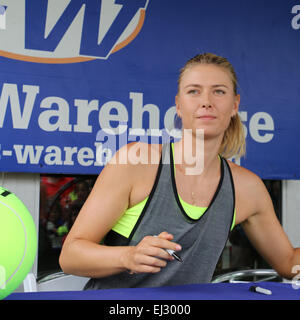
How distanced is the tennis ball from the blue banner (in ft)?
4.17

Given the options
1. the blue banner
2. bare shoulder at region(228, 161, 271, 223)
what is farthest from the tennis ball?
the blue banner

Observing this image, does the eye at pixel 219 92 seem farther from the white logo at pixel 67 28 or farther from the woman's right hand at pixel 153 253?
the white logo at pixel 67 28

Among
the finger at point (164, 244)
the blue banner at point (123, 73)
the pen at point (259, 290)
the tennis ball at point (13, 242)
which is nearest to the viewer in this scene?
the tennis ball at point (13, 242)

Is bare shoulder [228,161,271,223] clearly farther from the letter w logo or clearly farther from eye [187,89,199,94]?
the letter w logo

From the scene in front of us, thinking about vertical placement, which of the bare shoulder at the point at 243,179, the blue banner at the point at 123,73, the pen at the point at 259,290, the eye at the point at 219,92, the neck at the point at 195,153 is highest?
the blue banner at the point at 123,73

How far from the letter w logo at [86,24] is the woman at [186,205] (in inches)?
35.6

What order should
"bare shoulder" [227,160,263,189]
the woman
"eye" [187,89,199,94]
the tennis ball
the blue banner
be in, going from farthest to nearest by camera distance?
the blue banner → "bare shoulder" [227,160,263,189] → "eye" [187,89,199,94] → the woman → the tennis ball

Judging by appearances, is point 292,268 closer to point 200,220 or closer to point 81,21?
point 200,220

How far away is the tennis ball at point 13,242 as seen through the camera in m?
0.63

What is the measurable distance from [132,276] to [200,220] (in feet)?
0.73

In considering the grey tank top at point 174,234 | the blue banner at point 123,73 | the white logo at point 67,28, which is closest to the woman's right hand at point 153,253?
the grey tank top at point 174,234

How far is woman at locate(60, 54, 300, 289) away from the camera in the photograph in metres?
1.05

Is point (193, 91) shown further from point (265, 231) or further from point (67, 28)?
point (67, 28)

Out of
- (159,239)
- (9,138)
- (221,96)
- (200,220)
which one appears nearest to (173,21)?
(9,138)
